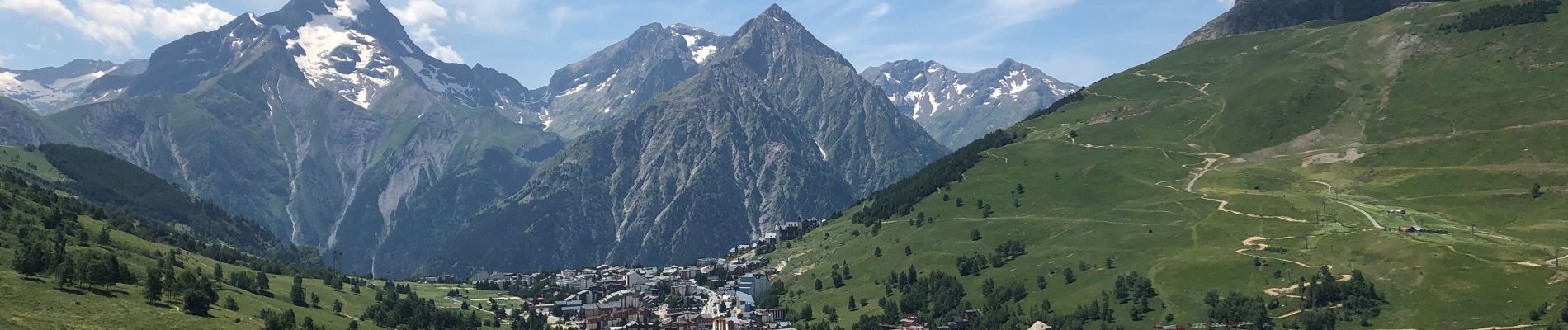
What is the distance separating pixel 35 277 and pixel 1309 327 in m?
186

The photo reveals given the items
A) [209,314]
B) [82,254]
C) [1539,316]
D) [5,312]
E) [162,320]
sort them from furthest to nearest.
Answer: [1539,316] < [82,254] < [209,314] < [162,320] < [5,312]

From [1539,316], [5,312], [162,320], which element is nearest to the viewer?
[5,312]

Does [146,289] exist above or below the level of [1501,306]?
above

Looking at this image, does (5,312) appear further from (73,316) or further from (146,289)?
(146,289)

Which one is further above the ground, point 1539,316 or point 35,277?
point 35,277

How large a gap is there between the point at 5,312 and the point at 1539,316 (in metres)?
208

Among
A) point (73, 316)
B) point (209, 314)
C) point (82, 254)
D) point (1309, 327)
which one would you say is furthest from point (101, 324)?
point (1309, 327)

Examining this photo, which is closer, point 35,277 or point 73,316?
point 73,316

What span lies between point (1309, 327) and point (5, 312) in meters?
184

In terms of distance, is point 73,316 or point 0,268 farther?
point 0,268

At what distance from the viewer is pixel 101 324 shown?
127 metres

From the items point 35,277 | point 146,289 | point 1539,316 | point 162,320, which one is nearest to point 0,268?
point 35,277

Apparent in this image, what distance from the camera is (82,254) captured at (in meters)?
166

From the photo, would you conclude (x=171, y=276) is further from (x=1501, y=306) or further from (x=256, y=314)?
(x=1501, y=306)
